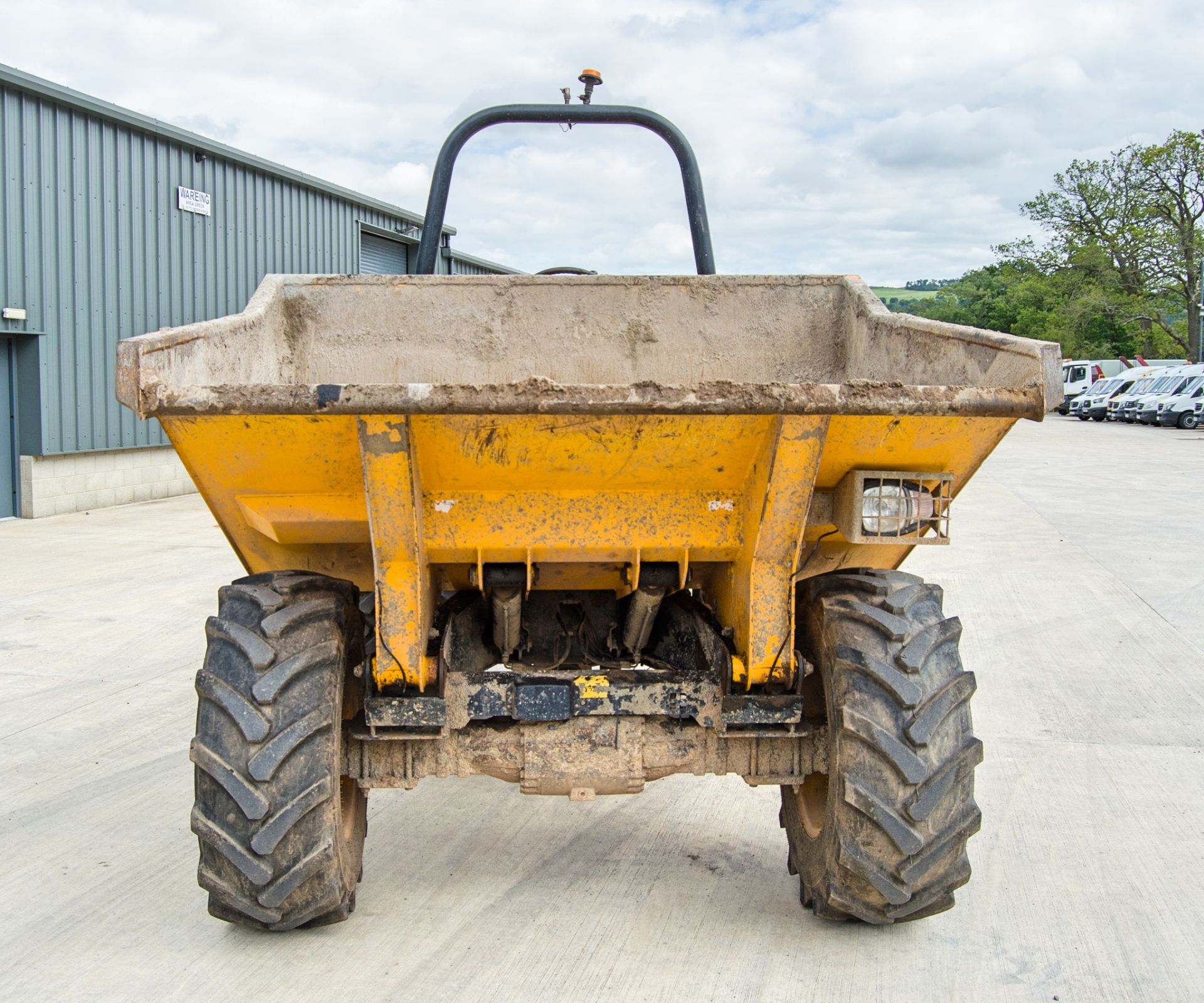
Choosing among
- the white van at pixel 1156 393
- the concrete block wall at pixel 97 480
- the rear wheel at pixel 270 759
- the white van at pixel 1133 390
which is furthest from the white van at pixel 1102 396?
the rear wheel at pixel 270 759

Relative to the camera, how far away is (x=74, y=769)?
4812 millimetres

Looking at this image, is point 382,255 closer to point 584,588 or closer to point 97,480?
point 97,480

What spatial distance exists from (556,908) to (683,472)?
5.00 feet

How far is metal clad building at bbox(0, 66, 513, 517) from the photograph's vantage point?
12172 mm

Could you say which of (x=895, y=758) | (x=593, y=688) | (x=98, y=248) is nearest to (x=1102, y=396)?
(x=98, y=248)

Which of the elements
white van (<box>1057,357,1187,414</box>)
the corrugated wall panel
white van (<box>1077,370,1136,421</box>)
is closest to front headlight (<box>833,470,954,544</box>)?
the corrugated wall panel

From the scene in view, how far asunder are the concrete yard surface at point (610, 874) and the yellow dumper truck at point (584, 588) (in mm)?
232

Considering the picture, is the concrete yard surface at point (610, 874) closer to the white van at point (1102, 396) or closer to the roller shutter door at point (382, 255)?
the roller shutter door at point (382, 255)

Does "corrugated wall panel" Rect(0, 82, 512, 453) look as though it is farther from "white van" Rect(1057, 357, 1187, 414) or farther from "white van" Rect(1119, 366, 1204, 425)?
"white van" Rect(1057, 357, 1187, 414)

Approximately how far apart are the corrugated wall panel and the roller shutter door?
4.87 metres

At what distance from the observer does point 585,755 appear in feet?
10.7

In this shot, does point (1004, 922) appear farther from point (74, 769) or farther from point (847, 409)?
point (74, 769)

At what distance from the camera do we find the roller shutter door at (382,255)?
72.5 ft

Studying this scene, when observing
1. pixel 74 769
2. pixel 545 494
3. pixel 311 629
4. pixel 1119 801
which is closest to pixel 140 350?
pixel 311 629
